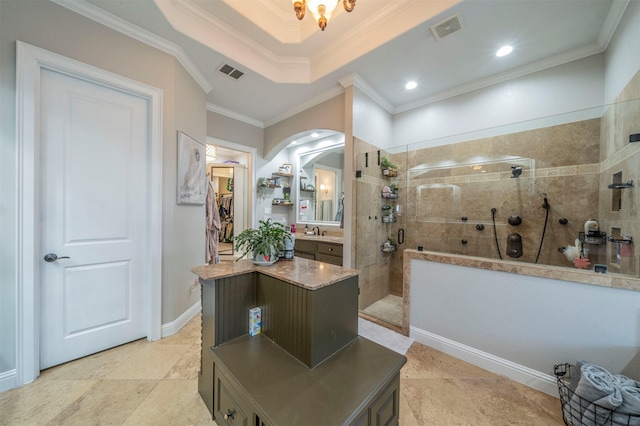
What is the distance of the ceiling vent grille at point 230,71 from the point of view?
99.1 inches

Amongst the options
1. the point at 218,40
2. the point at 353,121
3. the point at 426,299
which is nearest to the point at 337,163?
the point at 353,121

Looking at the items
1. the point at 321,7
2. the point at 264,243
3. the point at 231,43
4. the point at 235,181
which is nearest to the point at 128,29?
the point at 231,43

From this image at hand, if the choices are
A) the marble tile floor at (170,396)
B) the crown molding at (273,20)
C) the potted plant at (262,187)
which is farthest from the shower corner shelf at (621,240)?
the potted plant at (262,187)

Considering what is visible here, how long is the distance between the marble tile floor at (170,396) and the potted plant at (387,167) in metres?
2.27

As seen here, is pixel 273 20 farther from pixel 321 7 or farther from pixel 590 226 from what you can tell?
pixel 590 226

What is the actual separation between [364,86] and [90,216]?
125 inches

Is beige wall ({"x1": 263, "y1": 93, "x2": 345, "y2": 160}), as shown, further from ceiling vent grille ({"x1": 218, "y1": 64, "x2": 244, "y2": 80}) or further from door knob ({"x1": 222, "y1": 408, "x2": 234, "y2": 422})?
door knob ({"x1": 222, "y1": 408, "x2": 234, "y2": 422})

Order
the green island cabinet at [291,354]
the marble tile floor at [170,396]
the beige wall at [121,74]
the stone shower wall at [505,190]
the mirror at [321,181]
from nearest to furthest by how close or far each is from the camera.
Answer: the green island cabinet at [291,354], the marble tile floor at [170,396], the beige wall at [121,74], the stone shower wall at [505,190], the mirror at [321,181]

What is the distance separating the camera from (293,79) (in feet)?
9.20

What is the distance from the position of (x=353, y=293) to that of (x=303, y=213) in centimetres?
311

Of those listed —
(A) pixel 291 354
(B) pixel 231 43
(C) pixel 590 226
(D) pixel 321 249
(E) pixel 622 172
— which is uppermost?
(B) pixel 231 43

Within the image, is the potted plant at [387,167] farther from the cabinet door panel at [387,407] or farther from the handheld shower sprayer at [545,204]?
the cabinet door panel at [387,407]

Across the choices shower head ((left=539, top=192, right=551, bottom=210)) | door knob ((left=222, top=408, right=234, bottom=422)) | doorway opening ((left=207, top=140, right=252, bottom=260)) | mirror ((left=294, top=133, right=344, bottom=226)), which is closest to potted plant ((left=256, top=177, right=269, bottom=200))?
doorway opening ((left=207, top=140, right=252, bottom=260))

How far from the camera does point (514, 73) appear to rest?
2.56 meters
